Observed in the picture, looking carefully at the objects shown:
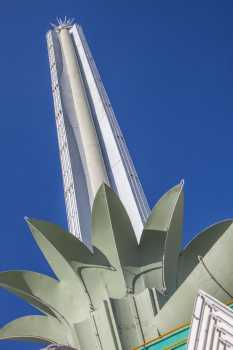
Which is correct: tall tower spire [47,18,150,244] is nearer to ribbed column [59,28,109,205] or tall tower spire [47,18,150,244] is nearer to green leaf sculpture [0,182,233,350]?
Answer: ribbed column [59,28,109,205]

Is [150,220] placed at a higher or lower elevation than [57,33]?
lower

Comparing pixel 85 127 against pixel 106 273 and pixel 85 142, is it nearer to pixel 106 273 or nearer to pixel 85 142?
pixel 85 142

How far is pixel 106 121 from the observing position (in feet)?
93.7

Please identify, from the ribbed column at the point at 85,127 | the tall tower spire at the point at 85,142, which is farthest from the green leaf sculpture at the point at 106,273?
the ribbed column at the point at 85,127

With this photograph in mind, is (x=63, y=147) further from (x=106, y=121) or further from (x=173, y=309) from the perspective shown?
(x=173, y=309)

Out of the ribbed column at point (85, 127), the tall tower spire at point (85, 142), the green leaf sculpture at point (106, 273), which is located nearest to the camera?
the green leaf sculpture at point (106, 273)

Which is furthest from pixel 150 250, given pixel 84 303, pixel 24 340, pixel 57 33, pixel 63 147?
pixel 57 33

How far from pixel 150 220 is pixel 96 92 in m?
13.4

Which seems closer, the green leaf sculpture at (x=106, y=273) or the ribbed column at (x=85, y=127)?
the green leaf sculpture at (x=106, y=273)

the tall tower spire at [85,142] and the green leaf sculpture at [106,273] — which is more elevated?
the tall tower spire at [85,142]

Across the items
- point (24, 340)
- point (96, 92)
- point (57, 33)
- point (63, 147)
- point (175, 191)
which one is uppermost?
point (57, 33)

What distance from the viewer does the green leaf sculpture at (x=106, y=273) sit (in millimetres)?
16828

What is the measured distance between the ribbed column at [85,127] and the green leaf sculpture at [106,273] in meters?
6.24

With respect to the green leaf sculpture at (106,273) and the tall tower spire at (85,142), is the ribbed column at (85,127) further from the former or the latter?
the green leaf sculpture at (106,273)
